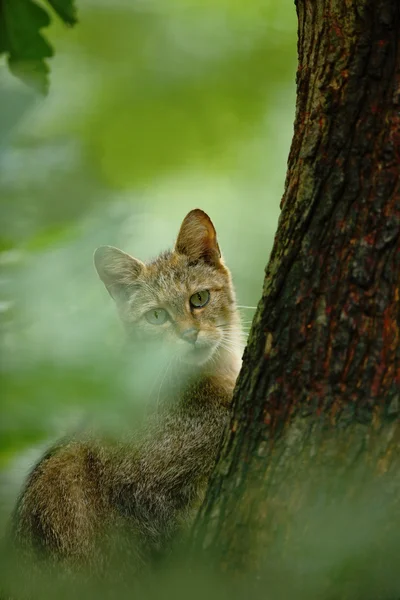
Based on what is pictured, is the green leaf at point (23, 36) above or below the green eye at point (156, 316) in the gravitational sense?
above

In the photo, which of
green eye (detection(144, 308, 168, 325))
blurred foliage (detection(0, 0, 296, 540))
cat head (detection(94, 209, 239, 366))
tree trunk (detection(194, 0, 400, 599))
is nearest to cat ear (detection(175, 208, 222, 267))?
cat head (detection(94, 209, 239, 366))

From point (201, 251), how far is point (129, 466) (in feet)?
4.66

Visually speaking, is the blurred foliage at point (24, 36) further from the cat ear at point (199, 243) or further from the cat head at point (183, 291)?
the cat ear at point (199, 243)

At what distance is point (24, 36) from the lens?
929 millimetres

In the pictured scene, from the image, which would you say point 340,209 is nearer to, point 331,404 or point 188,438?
point 331,404

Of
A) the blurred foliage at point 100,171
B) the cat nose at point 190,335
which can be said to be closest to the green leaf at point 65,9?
the blurred foliage at point 100,171

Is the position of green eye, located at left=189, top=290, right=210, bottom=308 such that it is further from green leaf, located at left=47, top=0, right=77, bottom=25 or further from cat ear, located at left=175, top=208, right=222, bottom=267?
green leaf, located at left=47, top=0, right=77, bottom=25

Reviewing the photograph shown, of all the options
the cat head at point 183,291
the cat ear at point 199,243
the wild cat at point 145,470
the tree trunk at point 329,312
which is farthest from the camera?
the cat ear at point 199,243

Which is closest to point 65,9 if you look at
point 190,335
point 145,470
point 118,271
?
point 145,470

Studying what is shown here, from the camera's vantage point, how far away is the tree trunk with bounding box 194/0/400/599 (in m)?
1.79

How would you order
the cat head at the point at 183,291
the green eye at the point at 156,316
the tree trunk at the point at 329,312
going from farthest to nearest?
1. the green eye at the point at 156,316
2. the cat head at the point at 183,291
3. the tree trunk at the point at 329,312

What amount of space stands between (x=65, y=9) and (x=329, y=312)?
1153 millimetres

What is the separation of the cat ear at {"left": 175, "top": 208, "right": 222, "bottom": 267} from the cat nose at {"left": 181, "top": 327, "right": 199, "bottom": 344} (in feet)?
1.88

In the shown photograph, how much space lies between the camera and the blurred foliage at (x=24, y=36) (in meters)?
0.89
